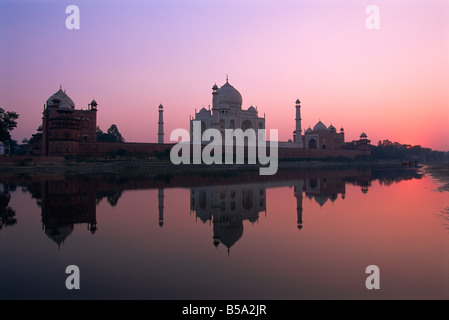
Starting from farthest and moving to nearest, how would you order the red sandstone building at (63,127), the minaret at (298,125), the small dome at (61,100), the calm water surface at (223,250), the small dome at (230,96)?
the minaret at (298,125), the small dome at (230,96), the small dome at (61,100), the red sandstone building at (63,127), the calm water surface at (223,250)

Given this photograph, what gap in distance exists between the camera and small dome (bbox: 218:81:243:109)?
36875mm

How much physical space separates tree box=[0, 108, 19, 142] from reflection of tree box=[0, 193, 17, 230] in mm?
19134

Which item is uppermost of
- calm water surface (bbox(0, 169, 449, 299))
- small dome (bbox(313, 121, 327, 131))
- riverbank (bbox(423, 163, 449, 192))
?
small dome (bbox(313, 121, 327, 131))

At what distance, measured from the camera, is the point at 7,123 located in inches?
984

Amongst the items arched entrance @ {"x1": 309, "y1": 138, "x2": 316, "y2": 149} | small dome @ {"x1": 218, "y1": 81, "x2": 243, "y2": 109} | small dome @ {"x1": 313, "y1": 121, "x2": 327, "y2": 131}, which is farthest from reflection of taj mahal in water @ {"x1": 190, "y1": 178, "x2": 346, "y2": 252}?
small dome @ {"x1": 313, "y1": 121, "x2": 327, "y2": 131}

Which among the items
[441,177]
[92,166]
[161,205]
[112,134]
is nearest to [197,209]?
[161,205]

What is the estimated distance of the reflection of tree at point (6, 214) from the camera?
6.15 m

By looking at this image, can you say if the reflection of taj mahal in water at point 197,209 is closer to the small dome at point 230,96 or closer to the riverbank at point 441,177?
the riverbank at point 441,177

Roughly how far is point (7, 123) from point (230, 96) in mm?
22401

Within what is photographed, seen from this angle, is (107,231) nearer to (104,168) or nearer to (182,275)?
(182,275)

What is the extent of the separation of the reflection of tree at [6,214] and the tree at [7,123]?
753 inches

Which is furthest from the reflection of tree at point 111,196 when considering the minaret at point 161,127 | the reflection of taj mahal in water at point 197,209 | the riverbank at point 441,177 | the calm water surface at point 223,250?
the minaret at point 161,127

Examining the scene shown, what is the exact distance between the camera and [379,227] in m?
5.79

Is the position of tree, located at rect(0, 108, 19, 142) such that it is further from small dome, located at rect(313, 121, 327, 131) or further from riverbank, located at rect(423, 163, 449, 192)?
small dome, located at rect(313, 121, 327, 131)
